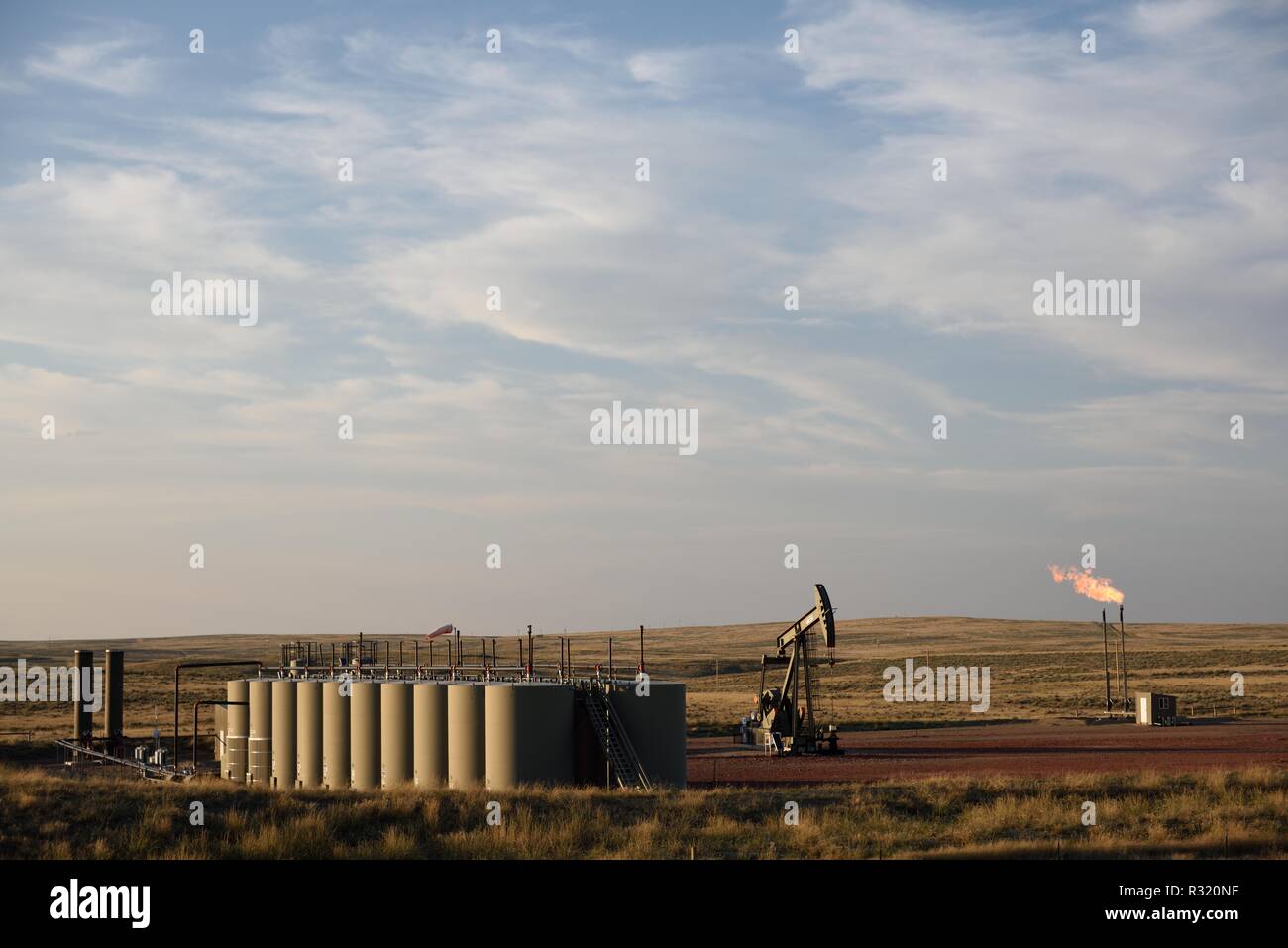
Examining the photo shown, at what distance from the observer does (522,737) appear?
1394 inches

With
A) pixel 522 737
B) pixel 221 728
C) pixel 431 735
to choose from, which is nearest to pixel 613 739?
pixel 522 737

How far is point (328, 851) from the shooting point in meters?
21.2

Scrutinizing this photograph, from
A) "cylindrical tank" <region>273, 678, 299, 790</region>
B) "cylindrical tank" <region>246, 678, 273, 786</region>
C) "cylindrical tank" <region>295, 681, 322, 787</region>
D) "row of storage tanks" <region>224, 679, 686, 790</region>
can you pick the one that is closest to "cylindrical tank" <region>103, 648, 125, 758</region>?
"cylindrical tank" <region>246, 678, 273, 786</region>

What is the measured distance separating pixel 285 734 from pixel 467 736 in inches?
335

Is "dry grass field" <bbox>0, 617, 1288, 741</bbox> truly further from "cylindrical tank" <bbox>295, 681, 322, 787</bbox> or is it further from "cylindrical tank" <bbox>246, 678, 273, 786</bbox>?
"cylindrical tank" <bbox>246, 678, 273, 786</bbox>

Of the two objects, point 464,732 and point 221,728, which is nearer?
point 464,732

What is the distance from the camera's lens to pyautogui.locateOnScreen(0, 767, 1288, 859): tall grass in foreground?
21219 millimetres

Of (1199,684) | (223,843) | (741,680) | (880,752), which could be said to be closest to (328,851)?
(223,843)

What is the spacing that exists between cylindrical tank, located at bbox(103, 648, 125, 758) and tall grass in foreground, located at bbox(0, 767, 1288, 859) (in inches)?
883

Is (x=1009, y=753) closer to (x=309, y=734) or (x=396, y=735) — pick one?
(x=396, y=735)

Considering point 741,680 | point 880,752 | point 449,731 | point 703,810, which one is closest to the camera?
point 703,810

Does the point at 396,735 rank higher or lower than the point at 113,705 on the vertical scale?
higher
